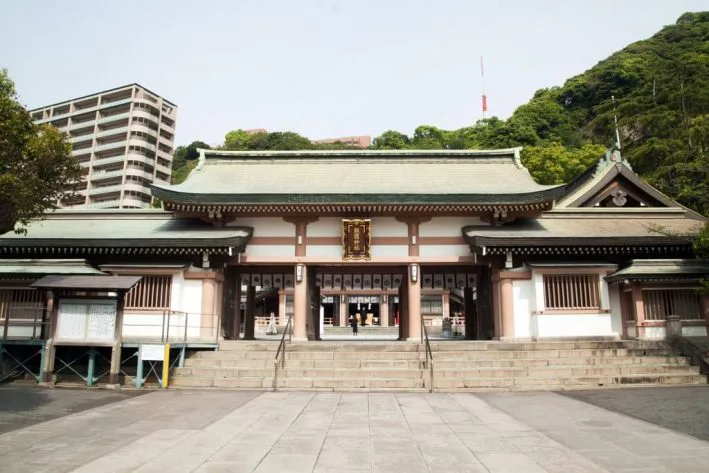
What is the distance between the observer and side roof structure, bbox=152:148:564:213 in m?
18.9

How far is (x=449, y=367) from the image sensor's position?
601 inches

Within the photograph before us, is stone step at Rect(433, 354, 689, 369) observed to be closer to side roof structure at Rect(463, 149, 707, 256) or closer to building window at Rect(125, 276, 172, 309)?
side roof structure at Rect(463, 149, 707, 256)

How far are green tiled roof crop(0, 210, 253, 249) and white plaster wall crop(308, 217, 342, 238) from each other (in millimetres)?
2465

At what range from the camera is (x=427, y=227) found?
792 inches

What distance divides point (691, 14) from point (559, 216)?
95.8m

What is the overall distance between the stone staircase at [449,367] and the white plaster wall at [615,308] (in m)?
1.77

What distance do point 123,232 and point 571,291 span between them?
17635 mm

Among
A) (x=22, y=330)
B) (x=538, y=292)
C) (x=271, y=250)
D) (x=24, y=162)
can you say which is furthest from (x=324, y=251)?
(x=22, y=330)

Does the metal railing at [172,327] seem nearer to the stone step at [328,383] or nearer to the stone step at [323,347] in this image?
the stone step at [323,347]

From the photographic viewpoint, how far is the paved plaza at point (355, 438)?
6578 millimetres

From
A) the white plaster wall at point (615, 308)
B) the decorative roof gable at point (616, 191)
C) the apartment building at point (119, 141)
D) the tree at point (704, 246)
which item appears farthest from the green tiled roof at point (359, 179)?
the apartment building at point (119, 141)

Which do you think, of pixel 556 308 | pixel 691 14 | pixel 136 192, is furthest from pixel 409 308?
pixel 691 14

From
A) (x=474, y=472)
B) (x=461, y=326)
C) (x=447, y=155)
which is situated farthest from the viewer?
(x=461, y=326)

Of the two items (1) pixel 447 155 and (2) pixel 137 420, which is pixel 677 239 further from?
(2) pixel 137 420
